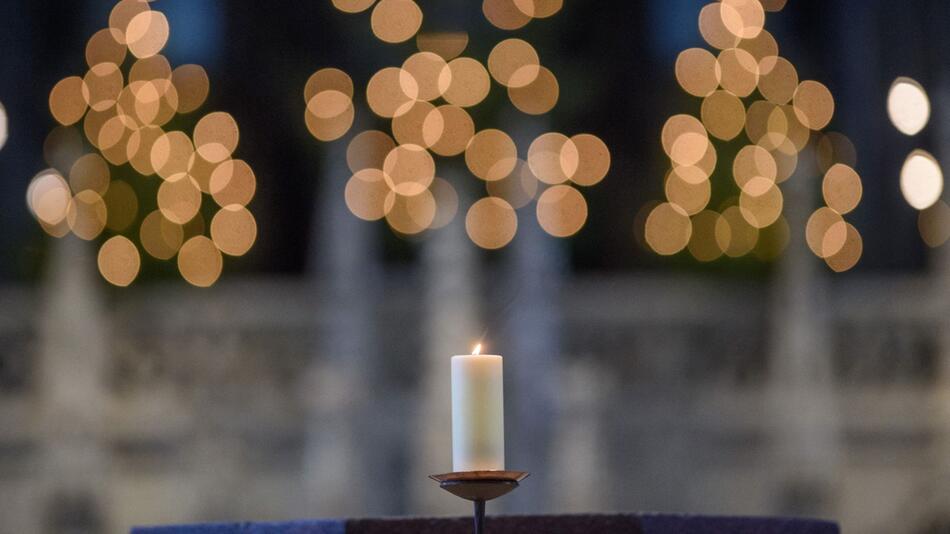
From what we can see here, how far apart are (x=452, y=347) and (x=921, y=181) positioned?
1.85m

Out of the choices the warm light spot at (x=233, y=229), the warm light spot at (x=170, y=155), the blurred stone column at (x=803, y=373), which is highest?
the warm light spot at (x=170, y=155)

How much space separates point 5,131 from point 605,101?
257 centimetres

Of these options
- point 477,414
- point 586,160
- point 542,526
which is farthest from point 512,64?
point 477,414

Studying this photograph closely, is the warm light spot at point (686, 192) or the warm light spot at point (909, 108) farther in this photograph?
the warm light spot at point (686, 192)

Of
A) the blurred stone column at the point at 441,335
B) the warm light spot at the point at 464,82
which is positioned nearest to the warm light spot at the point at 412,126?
the warm light spot at the point at 464,82

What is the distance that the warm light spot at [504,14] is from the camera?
621 centimetres

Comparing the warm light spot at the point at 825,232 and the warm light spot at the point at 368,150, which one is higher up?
the warm light spot at the point at 368,150

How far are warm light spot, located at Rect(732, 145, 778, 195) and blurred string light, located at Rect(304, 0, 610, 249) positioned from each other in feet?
2.05

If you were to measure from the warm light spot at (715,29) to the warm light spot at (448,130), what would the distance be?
106 centimetres

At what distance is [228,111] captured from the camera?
6328mm

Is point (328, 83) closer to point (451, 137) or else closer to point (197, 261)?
point (451, 137)

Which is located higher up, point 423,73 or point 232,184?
point 423,73

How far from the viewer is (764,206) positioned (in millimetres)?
5680

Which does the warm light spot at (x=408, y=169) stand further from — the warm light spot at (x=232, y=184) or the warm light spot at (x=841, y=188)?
the warm light spot at (x=841, y=188)
